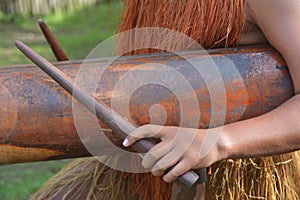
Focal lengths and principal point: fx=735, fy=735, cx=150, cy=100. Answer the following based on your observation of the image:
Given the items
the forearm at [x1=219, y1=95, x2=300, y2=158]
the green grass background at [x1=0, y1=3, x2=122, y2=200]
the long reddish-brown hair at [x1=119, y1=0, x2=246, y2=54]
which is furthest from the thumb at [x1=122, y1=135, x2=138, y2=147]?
the green grass background at [x1=0, y1=3, x2=122, y2=200]

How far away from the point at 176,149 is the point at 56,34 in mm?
5456

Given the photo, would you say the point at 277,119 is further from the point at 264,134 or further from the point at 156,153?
the point at 156,153

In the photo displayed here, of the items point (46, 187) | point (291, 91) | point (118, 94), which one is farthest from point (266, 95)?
point (46, 187)

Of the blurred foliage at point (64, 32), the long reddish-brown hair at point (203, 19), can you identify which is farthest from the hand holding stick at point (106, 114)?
the blurred foliage at point (64, 32)

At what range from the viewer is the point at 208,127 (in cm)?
153

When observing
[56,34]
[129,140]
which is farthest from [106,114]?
[56,34]

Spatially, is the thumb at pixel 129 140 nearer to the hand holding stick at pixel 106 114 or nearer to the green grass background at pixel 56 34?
the hand holding stick at pixel 106 114

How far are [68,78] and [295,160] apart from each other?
716 mm

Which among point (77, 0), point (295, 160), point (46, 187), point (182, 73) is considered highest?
point (182, 73)

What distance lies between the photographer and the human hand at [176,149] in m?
1.41

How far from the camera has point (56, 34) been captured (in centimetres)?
677

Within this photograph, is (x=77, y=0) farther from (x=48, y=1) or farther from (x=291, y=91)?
(x=291, y=91)

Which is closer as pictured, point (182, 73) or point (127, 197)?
point (182, 73)

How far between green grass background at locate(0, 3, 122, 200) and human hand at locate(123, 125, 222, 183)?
7.70ft
